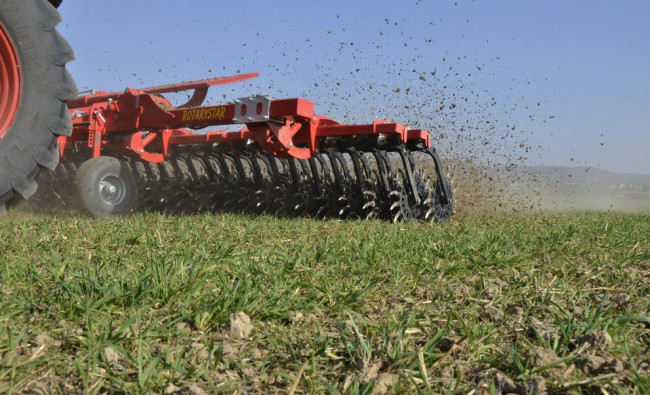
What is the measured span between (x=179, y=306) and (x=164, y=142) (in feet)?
17.1

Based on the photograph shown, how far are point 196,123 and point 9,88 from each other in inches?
115

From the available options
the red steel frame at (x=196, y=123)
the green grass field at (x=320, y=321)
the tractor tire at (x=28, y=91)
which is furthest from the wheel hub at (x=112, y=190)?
the green grass field at (x=320, y=321)

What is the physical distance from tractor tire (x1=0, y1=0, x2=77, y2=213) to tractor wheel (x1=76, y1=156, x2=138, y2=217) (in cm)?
263

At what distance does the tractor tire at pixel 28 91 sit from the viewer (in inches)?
128

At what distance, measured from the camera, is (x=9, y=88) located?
330cm

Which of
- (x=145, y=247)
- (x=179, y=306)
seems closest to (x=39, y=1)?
(x=145, y=247)

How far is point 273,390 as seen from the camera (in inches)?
58.7

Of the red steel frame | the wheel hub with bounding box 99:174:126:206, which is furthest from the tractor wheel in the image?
the red steel frame

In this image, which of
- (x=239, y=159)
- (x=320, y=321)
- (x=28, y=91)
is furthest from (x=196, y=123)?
(x=320, y=321)

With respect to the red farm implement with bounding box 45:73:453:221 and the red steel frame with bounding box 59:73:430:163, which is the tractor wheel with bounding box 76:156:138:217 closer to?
the red farm implement with bounding box 45:73:453:221

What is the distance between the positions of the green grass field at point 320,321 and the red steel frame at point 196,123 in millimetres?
2715

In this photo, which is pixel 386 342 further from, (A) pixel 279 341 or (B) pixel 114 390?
(B) pixel 114 390

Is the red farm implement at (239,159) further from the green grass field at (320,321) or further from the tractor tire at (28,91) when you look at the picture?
the green grass field at (320,321)

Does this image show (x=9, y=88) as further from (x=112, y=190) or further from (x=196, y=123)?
(x=112, y=190)
